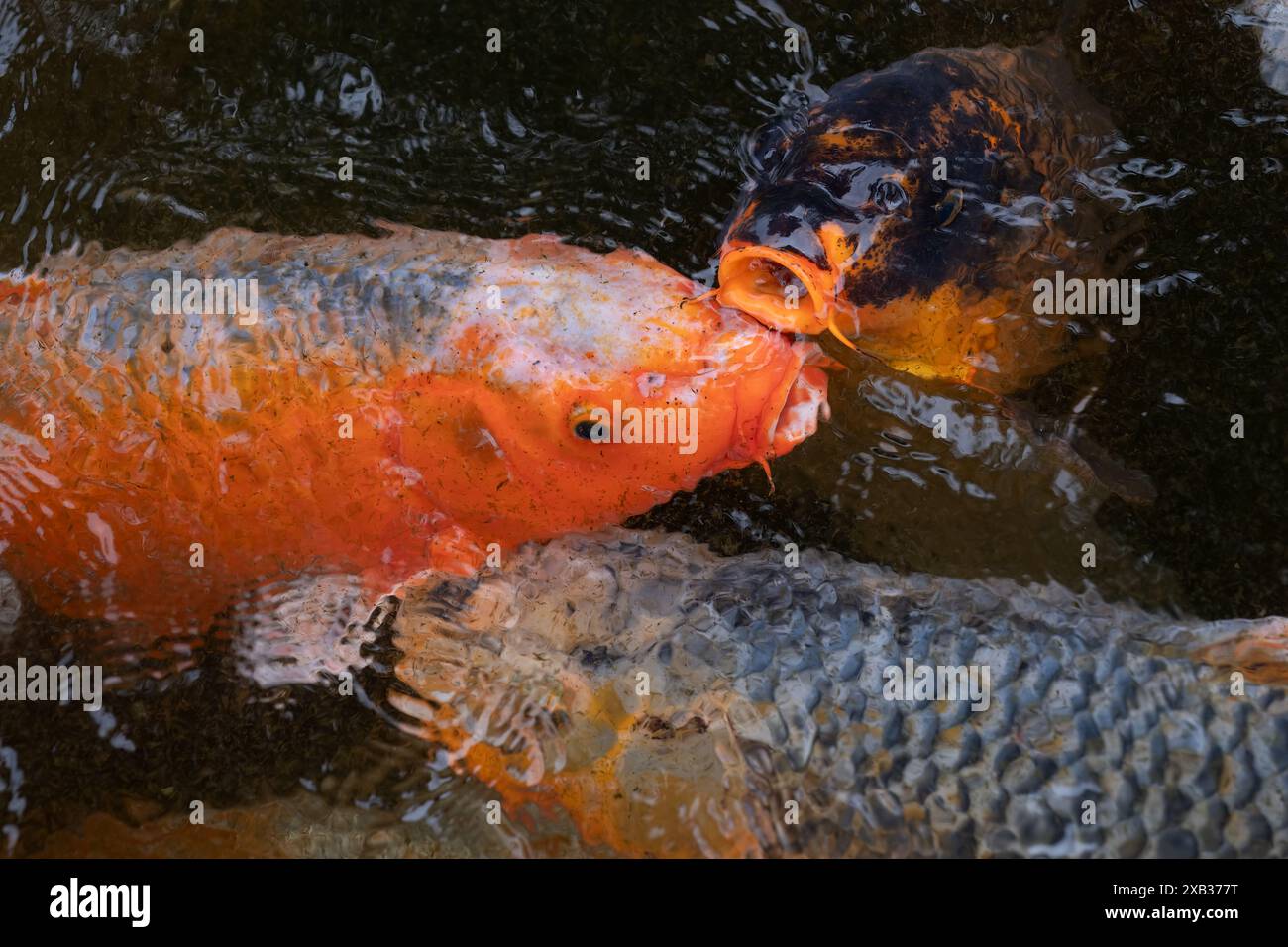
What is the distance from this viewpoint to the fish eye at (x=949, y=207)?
6.25 feet

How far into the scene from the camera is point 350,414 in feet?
6.33

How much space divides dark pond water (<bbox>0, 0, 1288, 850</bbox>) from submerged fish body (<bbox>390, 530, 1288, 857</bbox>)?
12 centimetres

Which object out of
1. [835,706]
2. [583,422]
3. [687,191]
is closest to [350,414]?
[583,422]

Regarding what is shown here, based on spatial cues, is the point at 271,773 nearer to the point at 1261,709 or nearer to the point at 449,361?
the point at 449,361

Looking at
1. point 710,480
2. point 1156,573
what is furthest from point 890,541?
point 1156,573

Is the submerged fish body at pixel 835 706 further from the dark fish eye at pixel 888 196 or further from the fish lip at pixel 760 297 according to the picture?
the dark fish eye at pixel 888 196

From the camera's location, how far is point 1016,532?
201 cm

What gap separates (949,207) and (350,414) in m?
1.14

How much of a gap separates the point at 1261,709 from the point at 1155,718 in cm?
17

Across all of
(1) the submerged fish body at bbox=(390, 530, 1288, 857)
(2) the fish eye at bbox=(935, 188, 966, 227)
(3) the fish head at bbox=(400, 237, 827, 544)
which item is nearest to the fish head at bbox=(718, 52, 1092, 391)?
(2) the fish eye at bbox=(935, 188, 966, 227)

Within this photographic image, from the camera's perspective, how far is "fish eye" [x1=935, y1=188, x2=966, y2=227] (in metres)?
1.91

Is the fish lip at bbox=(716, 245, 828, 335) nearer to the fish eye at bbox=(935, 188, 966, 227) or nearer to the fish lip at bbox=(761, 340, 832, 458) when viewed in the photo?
the fish lip at bbox=(761, 340, 832, 458)
